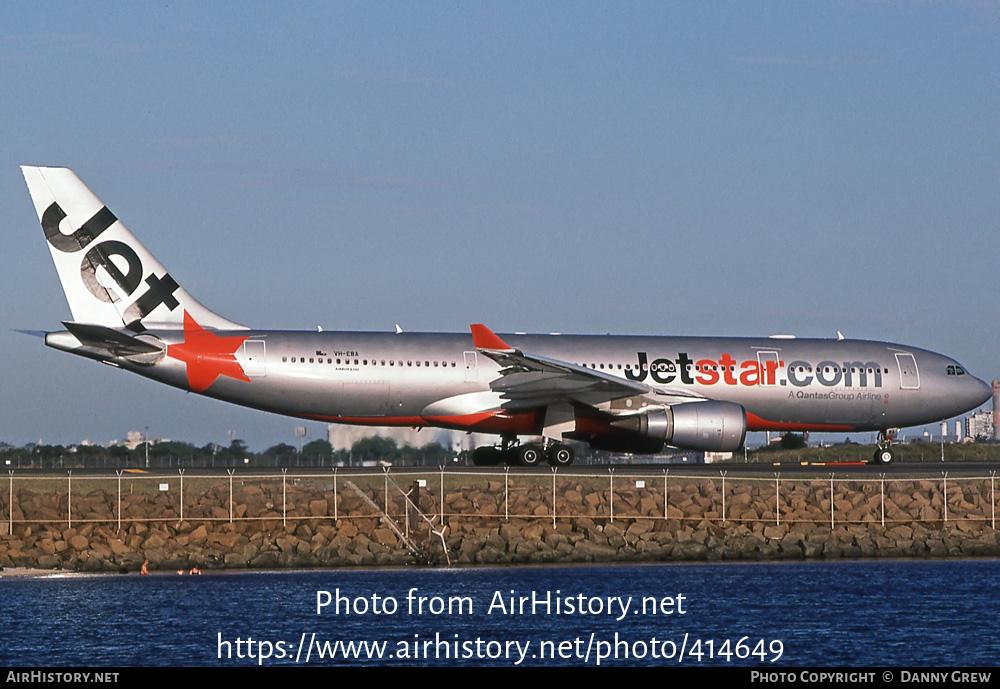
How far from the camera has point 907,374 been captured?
134ft

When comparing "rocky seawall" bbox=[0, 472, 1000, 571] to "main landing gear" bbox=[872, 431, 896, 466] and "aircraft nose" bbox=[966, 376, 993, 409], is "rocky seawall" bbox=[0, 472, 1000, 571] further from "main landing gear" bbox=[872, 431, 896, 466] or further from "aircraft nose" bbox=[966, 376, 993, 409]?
"aircraft nose" bbox=[966, 376, 993, 409]

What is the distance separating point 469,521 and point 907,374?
16401 millimetres

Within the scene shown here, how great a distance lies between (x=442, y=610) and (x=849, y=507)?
13.1 meters

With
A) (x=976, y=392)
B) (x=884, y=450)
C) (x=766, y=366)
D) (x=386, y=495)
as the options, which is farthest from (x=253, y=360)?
(x=976, y=392)

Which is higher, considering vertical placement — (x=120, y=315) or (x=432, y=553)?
(x=120, y=315)

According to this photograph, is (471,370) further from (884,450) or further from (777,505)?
(884,450)

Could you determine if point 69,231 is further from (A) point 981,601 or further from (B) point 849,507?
(A) point 981,601

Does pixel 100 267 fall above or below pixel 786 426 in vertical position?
above

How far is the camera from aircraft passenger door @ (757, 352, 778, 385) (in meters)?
39.2

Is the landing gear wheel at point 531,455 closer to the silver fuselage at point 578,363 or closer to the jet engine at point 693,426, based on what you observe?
the silver fuselage at point 578,363

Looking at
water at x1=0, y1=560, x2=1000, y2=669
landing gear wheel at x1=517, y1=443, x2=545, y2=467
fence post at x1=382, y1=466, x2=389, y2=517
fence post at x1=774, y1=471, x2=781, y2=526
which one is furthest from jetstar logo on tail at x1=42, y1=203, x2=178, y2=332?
fence post at x1=774, y1=471, x2=781, y2=526

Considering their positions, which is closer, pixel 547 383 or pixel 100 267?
pixel 547 383

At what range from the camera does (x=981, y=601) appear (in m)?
25.1
